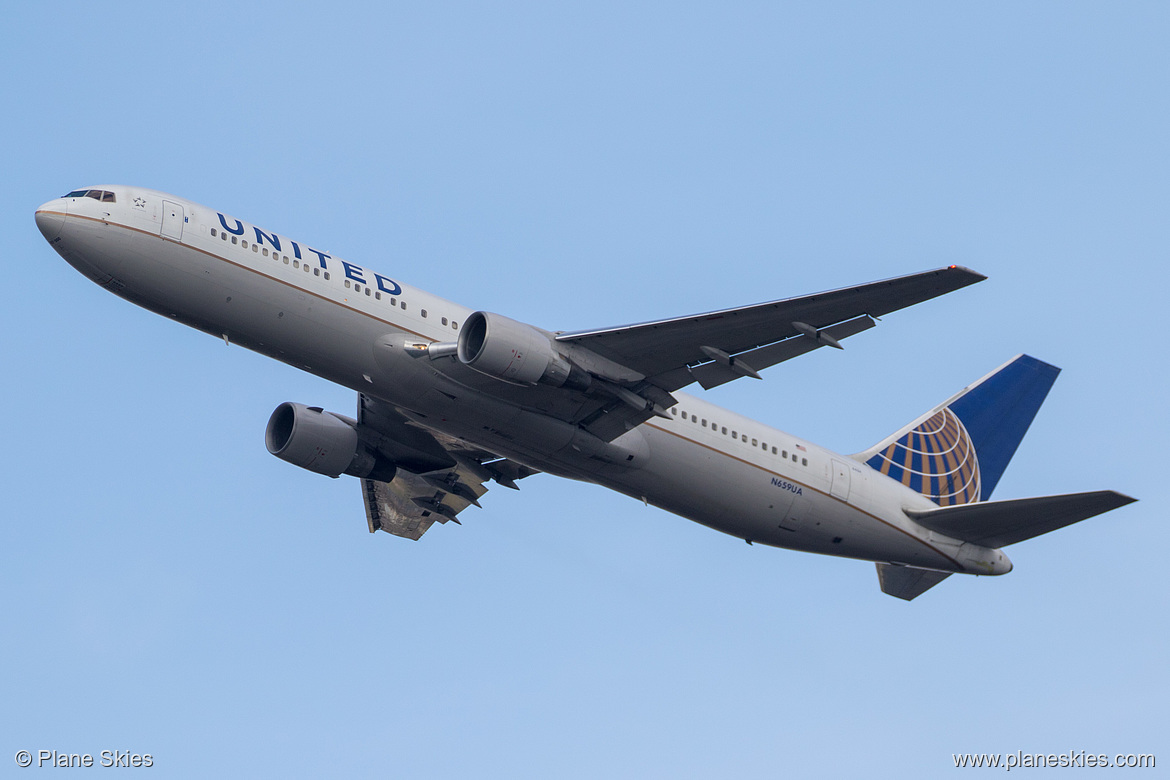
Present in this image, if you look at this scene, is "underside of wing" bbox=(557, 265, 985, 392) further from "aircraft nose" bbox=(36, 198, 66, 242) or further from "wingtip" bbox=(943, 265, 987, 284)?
"aircraft nose" bbox=(36, 198, 66, 242)

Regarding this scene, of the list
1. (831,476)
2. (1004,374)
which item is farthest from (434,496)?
(1004,374)

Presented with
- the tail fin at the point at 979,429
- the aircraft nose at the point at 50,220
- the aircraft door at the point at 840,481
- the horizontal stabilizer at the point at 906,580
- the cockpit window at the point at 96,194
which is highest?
the cockpit window at the point at 96,194

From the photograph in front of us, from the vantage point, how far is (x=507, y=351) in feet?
89.7

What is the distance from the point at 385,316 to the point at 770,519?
37.9ft

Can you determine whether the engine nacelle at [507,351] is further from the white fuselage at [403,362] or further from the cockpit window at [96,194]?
the cockpit window at [96,194]

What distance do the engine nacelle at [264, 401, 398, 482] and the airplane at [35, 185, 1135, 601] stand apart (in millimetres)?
46

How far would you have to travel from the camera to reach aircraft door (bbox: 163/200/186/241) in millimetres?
27656

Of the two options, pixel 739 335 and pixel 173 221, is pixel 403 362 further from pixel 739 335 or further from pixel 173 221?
pixel 739 335

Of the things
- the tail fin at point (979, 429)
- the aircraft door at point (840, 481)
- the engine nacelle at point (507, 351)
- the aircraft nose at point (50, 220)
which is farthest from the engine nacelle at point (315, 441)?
the tail fin at point (979, 429)

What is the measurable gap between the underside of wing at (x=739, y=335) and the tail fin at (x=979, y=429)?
990 centimetres

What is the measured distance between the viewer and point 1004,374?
39.2 metres

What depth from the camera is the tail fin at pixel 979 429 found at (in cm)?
3741

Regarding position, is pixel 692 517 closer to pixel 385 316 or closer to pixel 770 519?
pixel 770 519

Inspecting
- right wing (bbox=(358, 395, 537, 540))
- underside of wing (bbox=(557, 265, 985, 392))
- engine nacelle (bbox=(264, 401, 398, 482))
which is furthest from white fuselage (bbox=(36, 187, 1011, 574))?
engine nacelle (bbox=(264, 401, 398, 482))
